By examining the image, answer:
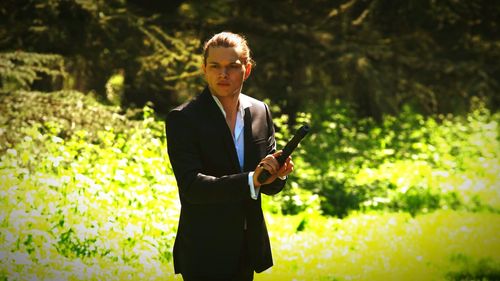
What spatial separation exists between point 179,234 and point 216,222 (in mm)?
251

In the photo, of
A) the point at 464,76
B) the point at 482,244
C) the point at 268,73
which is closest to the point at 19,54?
the point at 268,73

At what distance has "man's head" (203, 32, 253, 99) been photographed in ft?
9.87

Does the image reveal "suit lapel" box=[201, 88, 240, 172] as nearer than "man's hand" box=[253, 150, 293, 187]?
No

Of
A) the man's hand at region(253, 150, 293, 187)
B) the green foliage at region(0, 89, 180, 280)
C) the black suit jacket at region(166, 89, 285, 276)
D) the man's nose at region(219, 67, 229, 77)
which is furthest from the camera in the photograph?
the green foliage at region(0, 89, 180, 280)

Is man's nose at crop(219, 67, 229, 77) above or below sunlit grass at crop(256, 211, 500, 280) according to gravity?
above

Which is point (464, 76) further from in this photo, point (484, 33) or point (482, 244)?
point (482, 244)

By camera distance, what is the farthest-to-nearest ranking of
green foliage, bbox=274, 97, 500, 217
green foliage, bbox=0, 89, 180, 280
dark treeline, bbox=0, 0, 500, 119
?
1. dark treeline, bbox=0, 0, 500, 119
2. green foliage, bbox=274, 97, 500, 217
3. green foliage, bbox=0, 89, 180, 280

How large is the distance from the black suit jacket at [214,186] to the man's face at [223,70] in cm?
8

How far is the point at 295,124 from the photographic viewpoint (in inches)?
486

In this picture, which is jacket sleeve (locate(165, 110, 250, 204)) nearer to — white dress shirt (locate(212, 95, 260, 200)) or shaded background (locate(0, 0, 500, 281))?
white dress shirt (locate(212, 95, 260, 200))

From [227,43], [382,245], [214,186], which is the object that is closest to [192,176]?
[214,186]

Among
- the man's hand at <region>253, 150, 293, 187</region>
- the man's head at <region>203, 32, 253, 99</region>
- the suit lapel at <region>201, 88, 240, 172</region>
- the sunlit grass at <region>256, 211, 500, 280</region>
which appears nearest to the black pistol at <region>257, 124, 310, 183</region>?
the man's hand at <region>253, 150, 293, 187</region>

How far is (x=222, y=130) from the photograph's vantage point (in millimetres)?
3006

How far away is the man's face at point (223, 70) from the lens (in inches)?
118
